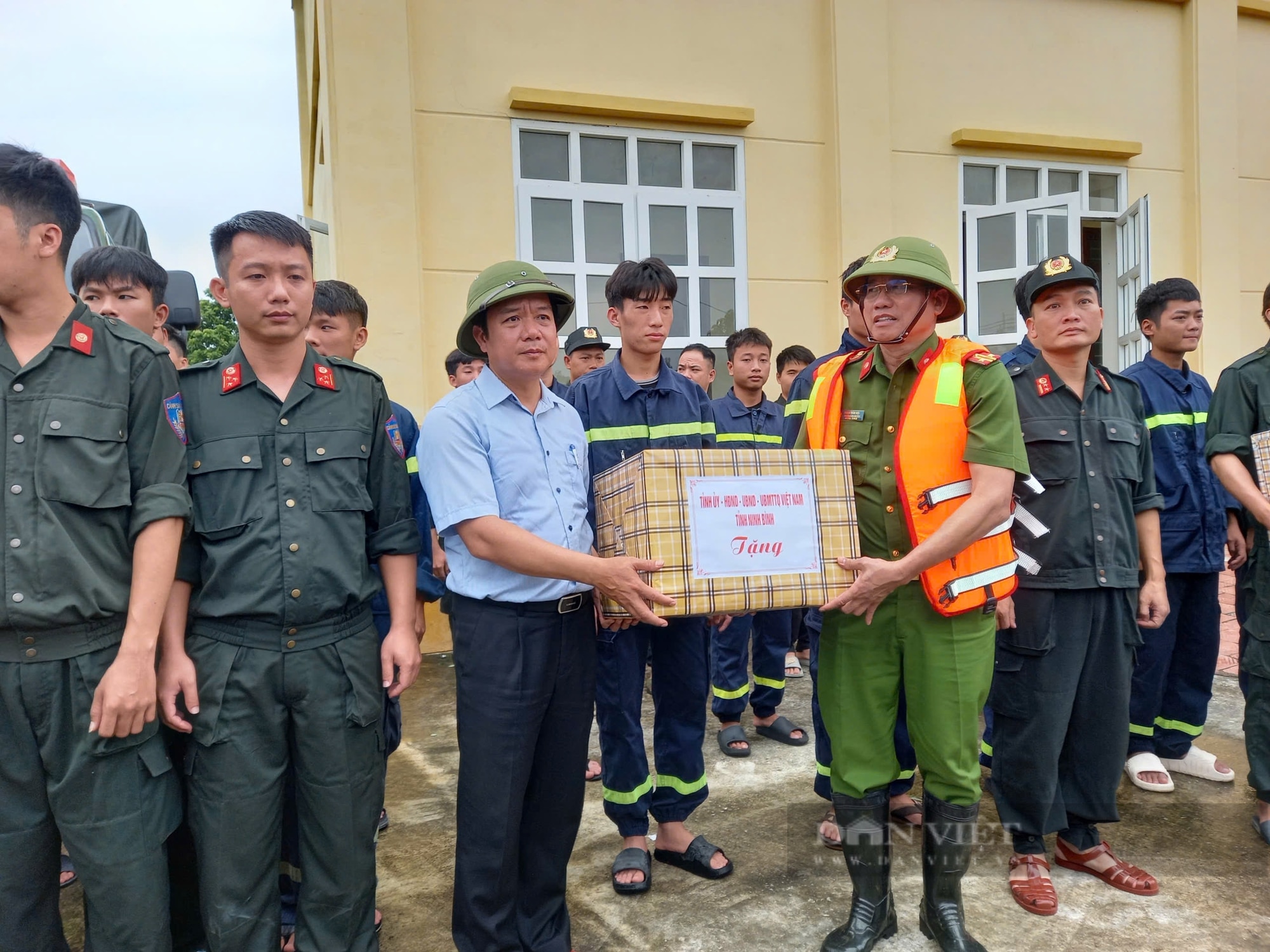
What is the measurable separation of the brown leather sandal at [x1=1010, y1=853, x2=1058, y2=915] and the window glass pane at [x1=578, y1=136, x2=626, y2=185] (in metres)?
5.41

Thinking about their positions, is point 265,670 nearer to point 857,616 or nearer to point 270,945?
point 270,945

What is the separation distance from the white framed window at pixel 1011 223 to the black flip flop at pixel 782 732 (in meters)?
4.41

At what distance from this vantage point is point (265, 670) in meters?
2.02

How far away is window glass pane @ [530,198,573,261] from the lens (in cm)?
638

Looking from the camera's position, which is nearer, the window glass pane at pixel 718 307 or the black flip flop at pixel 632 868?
the black flip flop at pixel 632 868

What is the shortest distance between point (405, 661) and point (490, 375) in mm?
847

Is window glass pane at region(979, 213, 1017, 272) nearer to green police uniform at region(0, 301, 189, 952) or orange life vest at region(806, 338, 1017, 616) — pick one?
orange life vest at region(806, 338, 1017, 616)

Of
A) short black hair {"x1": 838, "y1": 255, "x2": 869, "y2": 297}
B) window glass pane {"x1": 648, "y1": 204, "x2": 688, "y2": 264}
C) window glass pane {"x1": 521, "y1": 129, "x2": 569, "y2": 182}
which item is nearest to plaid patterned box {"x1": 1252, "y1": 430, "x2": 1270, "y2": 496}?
short black hair {"x1": 838, "y1": 255, "x2": 869, "y2": 297}

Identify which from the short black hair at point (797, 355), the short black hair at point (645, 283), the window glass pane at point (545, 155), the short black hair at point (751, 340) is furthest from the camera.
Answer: the window glass pane at point (545, 155)

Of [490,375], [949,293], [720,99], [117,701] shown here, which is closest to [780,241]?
[720,99]

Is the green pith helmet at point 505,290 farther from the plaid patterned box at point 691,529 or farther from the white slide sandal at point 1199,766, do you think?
the white slide sandal at point 1199,766

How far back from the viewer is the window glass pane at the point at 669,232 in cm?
666

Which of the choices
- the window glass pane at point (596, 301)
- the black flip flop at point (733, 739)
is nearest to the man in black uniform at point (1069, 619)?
the black flip flop at point (733, 739)

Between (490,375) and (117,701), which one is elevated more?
(490,375)
